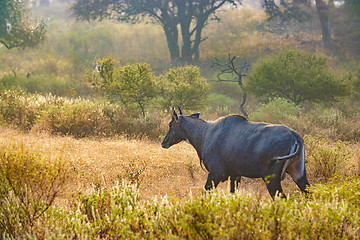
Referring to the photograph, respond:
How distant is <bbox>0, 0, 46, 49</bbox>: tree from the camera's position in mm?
26203

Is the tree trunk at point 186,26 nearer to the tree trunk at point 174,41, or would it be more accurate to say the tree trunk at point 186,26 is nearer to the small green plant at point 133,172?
the tree trunk at point 174,41

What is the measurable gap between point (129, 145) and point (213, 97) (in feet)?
40.4

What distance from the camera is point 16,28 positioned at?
88.0ft

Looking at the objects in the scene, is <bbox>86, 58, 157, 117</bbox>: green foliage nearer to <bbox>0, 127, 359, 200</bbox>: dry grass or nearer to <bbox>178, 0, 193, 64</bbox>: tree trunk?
<bbox>0, 127, 359, 200</bbox>: dry grass

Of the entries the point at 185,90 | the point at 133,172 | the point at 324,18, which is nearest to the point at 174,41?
the point at 324,18

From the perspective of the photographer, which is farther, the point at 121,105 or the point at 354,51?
the point at 354,51

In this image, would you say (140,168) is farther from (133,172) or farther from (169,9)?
(169,9)

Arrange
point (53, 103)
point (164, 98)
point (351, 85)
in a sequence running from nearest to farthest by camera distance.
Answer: point (53, 103), point (164, 98), point (351, 85)

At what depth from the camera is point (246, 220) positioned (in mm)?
4293

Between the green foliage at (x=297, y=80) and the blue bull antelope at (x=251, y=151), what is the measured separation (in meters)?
12.4

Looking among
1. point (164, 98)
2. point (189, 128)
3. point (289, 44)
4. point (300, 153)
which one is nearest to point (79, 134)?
point (164, 98)

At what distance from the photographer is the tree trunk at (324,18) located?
105 feet

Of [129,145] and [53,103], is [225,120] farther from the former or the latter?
[53,103]

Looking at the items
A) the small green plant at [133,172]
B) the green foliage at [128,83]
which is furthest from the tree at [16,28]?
the small green plant at [133,172]
